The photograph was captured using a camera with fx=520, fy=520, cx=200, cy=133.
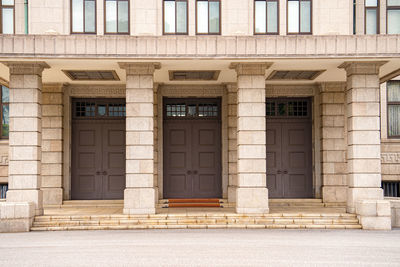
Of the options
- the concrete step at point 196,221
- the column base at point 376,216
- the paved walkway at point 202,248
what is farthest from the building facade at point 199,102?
the paved walkway at point 202,248

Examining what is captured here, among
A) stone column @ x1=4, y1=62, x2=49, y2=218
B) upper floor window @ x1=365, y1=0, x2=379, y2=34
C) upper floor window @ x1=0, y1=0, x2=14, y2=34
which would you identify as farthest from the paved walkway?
upper floor window @ x1=0, y1=0, x2=14, y2=34

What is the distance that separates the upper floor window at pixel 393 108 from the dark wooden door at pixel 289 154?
3565 mm

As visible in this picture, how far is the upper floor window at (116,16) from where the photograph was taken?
18547 mm

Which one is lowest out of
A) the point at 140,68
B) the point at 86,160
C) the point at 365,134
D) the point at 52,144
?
the point at 86,160

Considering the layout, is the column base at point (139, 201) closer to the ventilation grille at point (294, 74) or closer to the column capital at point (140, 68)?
the column capital at point (140, 68)

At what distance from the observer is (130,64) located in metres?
16.3

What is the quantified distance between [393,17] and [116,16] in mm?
10541

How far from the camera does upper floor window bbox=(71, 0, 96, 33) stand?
60.5 ft

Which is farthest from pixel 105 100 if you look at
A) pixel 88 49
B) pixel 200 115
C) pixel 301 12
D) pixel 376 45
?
pixel 376 45

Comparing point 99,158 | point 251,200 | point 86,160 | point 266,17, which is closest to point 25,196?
point 86,160

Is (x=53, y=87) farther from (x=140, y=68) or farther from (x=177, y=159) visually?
(x=177, y=159)

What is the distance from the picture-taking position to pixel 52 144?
789 inches

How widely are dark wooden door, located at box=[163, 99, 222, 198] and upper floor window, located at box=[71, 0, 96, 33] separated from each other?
15.1 feet

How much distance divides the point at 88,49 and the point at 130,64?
1.43 metres
